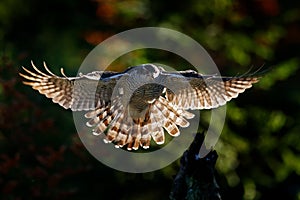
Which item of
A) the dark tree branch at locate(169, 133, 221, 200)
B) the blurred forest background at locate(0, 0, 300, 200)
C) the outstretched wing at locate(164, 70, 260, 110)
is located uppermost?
the blurred forest background at locate(0, 0, 300, 200)

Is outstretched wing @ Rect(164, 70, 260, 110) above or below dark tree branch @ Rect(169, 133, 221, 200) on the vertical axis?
above

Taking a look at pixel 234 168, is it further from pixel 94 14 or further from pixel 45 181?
pixel 94 14

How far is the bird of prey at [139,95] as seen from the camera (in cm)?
502

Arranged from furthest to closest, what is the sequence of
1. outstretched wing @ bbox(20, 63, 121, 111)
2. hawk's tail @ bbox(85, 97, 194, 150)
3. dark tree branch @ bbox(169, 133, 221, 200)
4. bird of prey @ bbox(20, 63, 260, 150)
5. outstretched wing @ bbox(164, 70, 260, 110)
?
hawk's tail @ bbox(85, 97, 194, 150)
outstretched wing @ bbox(164, 70, 260, 110)
outstretched wing @ bbox(20, 63, 121, 111)
bird of prey @ bbox(20, 63, 260, 150)
dark tree branch @ bbox(169, 133, 221, 200)

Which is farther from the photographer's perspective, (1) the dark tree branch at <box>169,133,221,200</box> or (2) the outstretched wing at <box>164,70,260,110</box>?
(2) the outstretched wing at <box>164,70,260,110</box>

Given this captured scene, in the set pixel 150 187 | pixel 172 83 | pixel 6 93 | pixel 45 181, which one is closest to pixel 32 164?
pixel 45 181

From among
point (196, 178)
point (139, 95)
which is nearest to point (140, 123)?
point (139, 95)

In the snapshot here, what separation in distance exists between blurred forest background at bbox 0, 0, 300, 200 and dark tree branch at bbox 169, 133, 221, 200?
179 cm

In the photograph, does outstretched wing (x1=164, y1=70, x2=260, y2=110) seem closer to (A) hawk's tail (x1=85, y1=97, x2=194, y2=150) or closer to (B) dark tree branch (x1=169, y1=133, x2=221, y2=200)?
(A) hawk's tail (x1=85, y1=97, x2=194, y2=150)

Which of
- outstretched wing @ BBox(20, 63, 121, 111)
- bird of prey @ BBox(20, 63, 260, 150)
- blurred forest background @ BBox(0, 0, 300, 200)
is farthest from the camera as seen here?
blurred forest background @ BBox(0, 0, 300, 200)

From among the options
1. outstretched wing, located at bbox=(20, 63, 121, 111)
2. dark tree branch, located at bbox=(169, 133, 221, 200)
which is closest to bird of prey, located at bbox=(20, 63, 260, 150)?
outstretched wing, located at bbox=(20, 63, 121, 111)

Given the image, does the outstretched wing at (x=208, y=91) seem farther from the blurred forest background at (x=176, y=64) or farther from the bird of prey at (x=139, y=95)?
the blurred forest background at (x=176, y=64)

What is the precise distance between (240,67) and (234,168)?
991mm

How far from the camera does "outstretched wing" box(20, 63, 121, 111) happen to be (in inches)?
202
